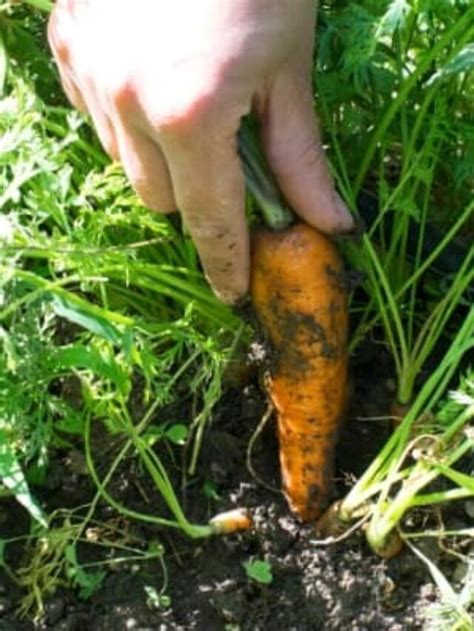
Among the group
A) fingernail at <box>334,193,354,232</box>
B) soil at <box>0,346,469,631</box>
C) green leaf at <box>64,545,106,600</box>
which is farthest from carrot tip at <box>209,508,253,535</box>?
fingernail at <box>334,193,354,232</box>

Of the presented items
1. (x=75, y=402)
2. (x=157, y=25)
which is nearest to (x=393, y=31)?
(x=157, y=25)

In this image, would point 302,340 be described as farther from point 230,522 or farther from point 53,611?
point 53,611

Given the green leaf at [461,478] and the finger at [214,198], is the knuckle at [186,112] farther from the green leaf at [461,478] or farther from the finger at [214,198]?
the green leaf at [461,478]

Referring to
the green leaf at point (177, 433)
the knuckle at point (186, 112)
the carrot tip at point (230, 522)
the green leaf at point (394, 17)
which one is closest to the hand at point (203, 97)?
the knuckle at point (186, 112)

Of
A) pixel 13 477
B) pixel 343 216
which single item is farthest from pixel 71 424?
pixel 343 216

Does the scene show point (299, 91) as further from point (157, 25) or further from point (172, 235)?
point (172, 235)

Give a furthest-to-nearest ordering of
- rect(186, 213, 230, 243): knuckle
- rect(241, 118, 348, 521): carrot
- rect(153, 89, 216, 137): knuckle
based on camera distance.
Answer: rect(241, 118, 348, 521): carrot < rect(186, 213, 230, 243): knuckle < rect(153, 89, 216, 137): knuckle

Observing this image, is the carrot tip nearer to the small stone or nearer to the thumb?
the small stone
